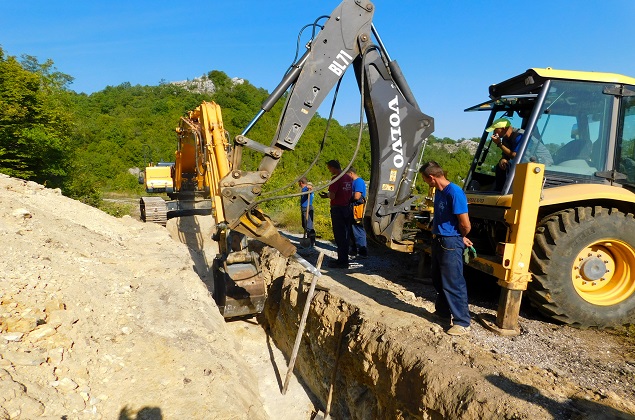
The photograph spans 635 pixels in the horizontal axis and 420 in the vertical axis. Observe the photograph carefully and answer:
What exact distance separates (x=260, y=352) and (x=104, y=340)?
3.07 meters

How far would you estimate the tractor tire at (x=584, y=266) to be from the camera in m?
4.05

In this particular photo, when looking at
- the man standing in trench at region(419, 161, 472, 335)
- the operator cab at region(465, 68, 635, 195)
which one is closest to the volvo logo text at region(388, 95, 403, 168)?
the man standing in trench at region(419, 161, 472, 335)

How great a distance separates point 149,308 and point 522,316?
13.8ft

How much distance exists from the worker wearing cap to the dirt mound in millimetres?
3774

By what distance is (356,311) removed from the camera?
4809 millimetres

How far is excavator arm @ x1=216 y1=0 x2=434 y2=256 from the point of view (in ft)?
14.8

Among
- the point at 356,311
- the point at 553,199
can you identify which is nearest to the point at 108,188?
the point at 356,311

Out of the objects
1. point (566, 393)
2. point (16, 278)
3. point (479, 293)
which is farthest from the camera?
point (479, 293)

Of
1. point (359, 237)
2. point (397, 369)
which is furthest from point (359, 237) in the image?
point (397, 369)

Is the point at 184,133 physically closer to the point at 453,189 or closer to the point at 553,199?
the point at 453,189

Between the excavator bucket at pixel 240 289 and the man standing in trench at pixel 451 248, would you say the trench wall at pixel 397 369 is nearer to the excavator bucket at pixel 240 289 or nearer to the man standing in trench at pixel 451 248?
the man standing in trench at pixel 451 248

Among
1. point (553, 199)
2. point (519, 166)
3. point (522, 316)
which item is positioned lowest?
point (522, 316)

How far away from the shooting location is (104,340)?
3.82 metres

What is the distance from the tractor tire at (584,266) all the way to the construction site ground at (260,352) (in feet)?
0.78
